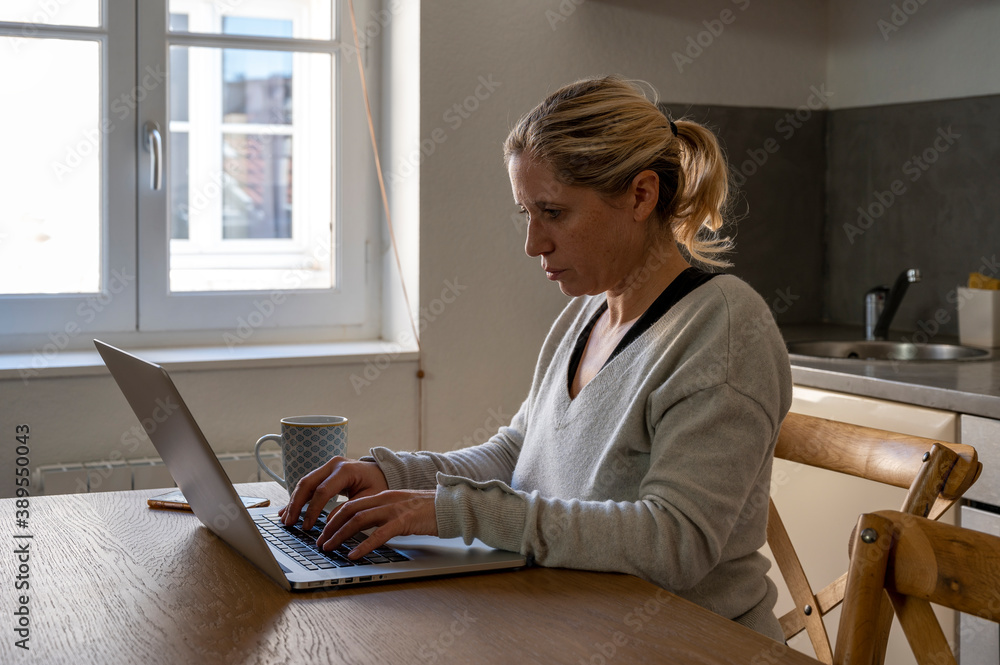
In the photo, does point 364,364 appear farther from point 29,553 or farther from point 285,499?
point 29,553

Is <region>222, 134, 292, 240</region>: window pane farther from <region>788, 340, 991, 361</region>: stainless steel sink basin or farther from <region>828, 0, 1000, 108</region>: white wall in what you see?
<region>828, 0, 1000, 108</region>: white wall

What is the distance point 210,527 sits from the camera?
110 cm

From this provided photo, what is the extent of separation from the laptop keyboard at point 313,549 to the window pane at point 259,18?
1538mm

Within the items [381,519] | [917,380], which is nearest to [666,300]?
[381,519]

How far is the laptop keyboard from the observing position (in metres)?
0.96

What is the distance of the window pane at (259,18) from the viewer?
227 centimetres

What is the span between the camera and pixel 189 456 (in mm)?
998

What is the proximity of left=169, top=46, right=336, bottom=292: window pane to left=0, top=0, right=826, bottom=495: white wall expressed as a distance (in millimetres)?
213

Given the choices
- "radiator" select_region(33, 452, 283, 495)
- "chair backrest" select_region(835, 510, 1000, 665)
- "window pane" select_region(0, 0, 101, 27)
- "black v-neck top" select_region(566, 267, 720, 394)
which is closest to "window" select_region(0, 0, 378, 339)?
"window pane" select_region(0, 0, 101, 27)

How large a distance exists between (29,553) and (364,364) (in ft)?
4.13

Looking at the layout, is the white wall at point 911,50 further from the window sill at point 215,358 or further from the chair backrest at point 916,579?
the chair backrest at point 916,579

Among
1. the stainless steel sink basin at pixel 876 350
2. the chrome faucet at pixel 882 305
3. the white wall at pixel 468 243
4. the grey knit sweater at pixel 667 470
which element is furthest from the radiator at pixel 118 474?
the chrome faucet at pixel 882 305

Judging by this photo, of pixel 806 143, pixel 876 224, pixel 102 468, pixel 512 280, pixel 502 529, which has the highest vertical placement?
pixel 806 143

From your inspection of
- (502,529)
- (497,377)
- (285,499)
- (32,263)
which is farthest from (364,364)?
(502,529)
